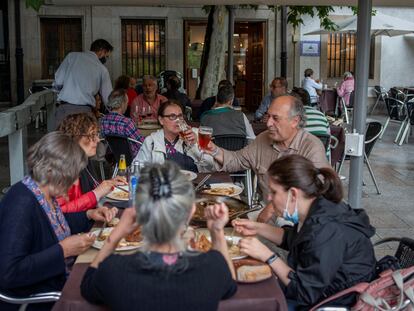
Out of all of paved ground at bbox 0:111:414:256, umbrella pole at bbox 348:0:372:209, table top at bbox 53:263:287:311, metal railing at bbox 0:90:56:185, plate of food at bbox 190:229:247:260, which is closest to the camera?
table top at bbox 53:263:287:311

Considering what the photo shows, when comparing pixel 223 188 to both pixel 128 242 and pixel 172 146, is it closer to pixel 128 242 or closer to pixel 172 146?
pixel 172 146

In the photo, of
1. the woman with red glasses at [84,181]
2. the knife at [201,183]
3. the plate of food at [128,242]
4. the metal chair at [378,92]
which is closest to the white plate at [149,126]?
the knife at [201,183]

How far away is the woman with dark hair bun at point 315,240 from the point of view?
2.40 m

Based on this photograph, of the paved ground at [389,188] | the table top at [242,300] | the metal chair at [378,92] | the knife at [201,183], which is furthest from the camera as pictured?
the metal chair at [378,92]

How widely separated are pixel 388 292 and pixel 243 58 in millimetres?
16813

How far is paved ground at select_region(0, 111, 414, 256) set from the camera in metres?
5.79

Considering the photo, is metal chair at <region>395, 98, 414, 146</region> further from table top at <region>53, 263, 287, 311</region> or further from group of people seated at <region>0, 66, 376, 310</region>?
table top at <region>53, 263, 287, 311</region>

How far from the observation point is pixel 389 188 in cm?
755

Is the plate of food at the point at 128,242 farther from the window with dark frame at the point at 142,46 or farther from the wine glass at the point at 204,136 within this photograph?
the window with dark frame at the point at 142,46

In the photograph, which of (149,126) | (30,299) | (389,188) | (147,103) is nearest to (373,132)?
(389,188)

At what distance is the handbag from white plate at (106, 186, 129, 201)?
1.53 m

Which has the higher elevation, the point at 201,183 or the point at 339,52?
the point at 339,52

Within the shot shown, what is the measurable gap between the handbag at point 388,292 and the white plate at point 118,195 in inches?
60.2

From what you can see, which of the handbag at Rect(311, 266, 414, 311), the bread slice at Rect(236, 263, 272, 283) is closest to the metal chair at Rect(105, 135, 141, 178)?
the bread slice at Rect(236, 263, 272, 283)
